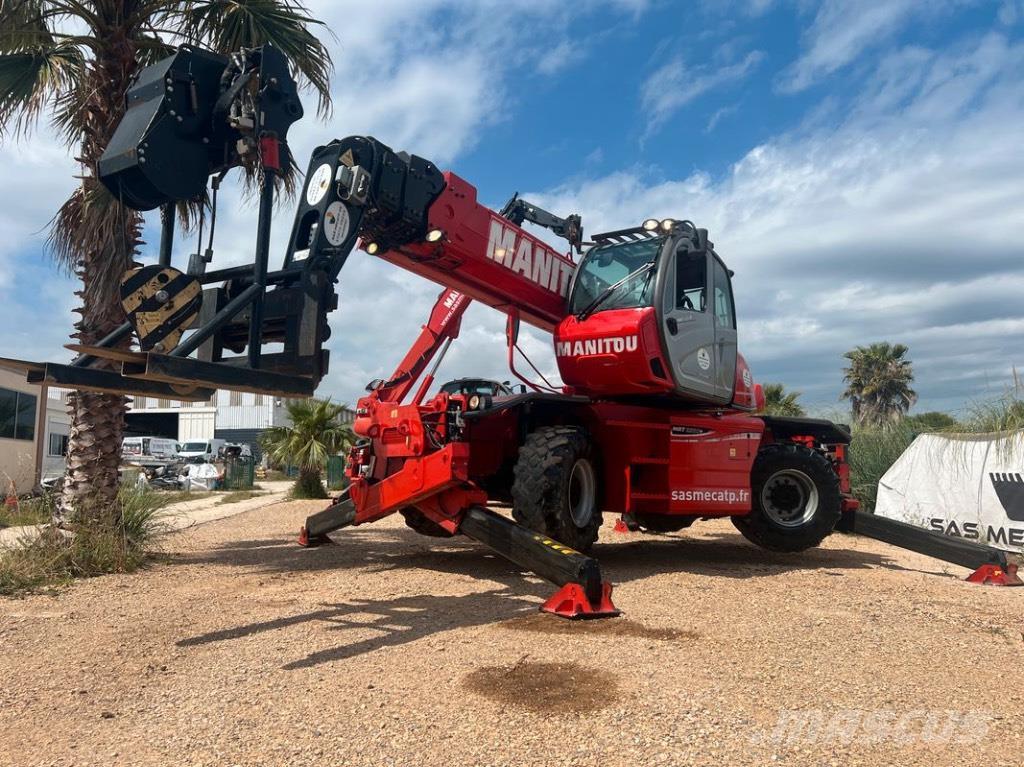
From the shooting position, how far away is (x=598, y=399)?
8328 mm

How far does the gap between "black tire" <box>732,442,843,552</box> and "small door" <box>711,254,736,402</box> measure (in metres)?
0.90

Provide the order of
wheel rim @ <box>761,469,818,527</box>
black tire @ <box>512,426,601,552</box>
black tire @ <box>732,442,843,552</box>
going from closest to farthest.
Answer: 1. black tire @ <box>512,426,601,552</box>
2. black tire @ <box>732,442,843,552</box>
3. wheel rim @ <box>761,469,818,527</box>

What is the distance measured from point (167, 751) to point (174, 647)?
→ 181 cm

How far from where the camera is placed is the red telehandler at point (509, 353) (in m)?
4.92

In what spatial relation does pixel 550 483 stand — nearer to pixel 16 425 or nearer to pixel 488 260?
pixel 488 260

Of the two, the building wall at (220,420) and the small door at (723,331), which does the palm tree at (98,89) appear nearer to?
the small door at (723,331)

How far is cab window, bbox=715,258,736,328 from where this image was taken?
28.5ft

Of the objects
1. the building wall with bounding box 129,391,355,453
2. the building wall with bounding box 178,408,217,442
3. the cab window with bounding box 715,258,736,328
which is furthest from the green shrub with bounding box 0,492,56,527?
the building wall with bounding box 178,408,217,442

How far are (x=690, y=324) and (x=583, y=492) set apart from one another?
6.61 ft

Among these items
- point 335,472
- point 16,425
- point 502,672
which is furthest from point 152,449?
point 502,672

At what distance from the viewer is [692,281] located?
8383 millimetres

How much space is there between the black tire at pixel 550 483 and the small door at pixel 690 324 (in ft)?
4.30

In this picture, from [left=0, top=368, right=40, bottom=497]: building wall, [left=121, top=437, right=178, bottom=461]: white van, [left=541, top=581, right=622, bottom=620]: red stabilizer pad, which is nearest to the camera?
[left=541, top=581, right=622, bottom=620]: red stabilizer pad

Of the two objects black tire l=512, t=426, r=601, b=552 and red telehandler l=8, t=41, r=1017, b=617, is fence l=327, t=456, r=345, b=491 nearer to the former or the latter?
red telehandler l=8, t=41, r=1017, b=617
